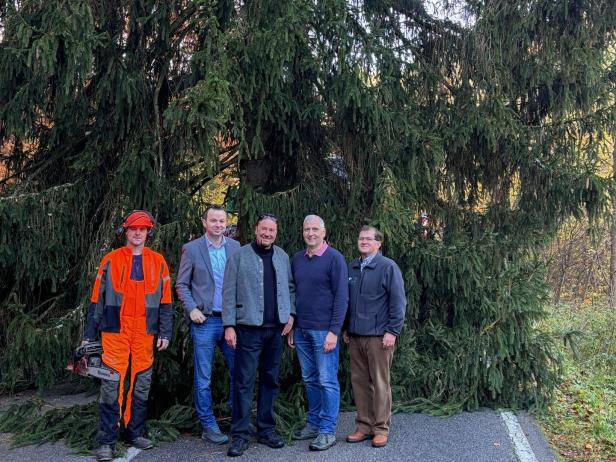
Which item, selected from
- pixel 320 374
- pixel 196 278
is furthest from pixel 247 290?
pixel 320 374

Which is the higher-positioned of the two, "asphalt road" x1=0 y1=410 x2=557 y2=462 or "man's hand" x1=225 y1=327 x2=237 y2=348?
"man's hand" x1=225 y1=327 x2=237 y2=348

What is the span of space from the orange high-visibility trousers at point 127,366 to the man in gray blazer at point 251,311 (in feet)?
2.34

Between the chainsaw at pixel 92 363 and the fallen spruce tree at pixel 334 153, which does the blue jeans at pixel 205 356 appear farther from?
the chainsaw at pixel 92 363

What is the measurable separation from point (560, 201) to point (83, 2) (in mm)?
5349

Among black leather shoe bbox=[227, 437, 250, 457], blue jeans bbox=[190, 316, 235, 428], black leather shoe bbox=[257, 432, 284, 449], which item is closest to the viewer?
black leather shoe bbox=[227, 437, 250, 457]

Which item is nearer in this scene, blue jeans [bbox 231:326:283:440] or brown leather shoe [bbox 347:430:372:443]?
blue jeans [bbox 231:326:283:440]

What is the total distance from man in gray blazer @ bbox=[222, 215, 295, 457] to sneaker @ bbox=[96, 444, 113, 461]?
0.94 m

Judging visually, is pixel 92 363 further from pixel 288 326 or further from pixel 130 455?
pixel 288 326

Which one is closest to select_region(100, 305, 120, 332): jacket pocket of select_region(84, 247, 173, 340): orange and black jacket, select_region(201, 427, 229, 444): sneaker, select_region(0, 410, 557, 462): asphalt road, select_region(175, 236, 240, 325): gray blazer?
select_region(84, 247, 173, 340): orange and black jacket

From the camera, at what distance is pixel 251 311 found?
16.2 feet

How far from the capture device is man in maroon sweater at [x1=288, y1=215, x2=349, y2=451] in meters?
5.07

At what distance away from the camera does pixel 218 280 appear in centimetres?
526

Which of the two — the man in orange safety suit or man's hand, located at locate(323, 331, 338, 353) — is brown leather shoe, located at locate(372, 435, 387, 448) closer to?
man's hand, located at locate(323, 331, 338, 353)

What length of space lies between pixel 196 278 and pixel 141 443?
145cm
